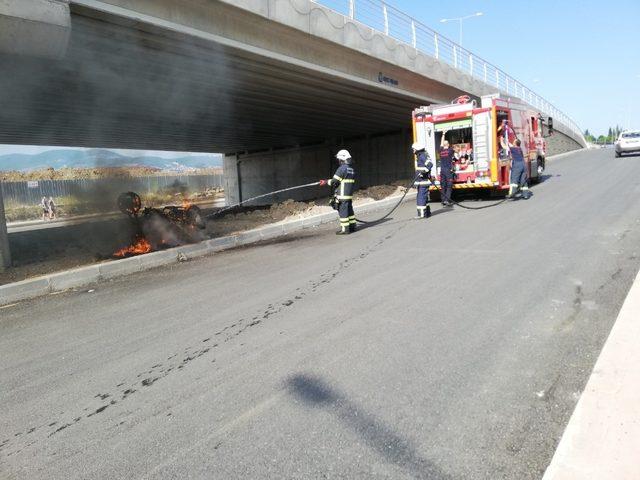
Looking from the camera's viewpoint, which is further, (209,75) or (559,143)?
(559,143)

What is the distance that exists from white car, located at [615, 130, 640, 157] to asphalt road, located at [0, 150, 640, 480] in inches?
853

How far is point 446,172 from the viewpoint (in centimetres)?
1207

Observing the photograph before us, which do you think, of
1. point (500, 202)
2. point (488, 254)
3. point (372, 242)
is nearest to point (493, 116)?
point (500, 202)

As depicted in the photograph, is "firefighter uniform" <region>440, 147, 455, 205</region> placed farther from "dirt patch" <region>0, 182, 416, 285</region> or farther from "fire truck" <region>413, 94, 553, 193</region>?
"dirt patch" <region>0, 182, 416, 285</region>

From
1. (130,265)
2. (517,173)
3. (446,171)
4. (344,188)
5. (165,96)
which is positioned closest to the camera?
(130,265)

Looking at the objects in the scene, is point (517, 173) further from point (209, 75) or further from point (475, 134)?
point (209, 75)

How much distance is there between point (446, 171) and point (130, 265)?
816 cm

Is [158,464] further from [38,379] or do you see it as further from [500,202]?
[500,202]

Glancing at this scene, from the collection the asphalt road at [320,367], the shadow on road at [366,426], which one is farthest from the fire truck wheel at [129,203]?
the shadow on road at [366,426]

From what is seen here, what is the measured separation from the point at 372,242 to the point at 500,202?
5.42 m

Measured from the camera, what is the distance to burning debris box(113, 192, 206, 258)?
8984 millimetres

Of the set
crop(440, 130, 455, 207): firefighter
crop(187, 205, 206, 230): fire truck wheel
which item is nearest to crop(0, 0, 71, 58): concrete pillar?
crop(187, 205, 206, 230): fire truck wheel

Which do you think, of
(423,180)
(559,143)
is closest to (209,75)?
(423,180)

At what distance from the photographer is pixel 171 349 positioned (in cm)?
395
